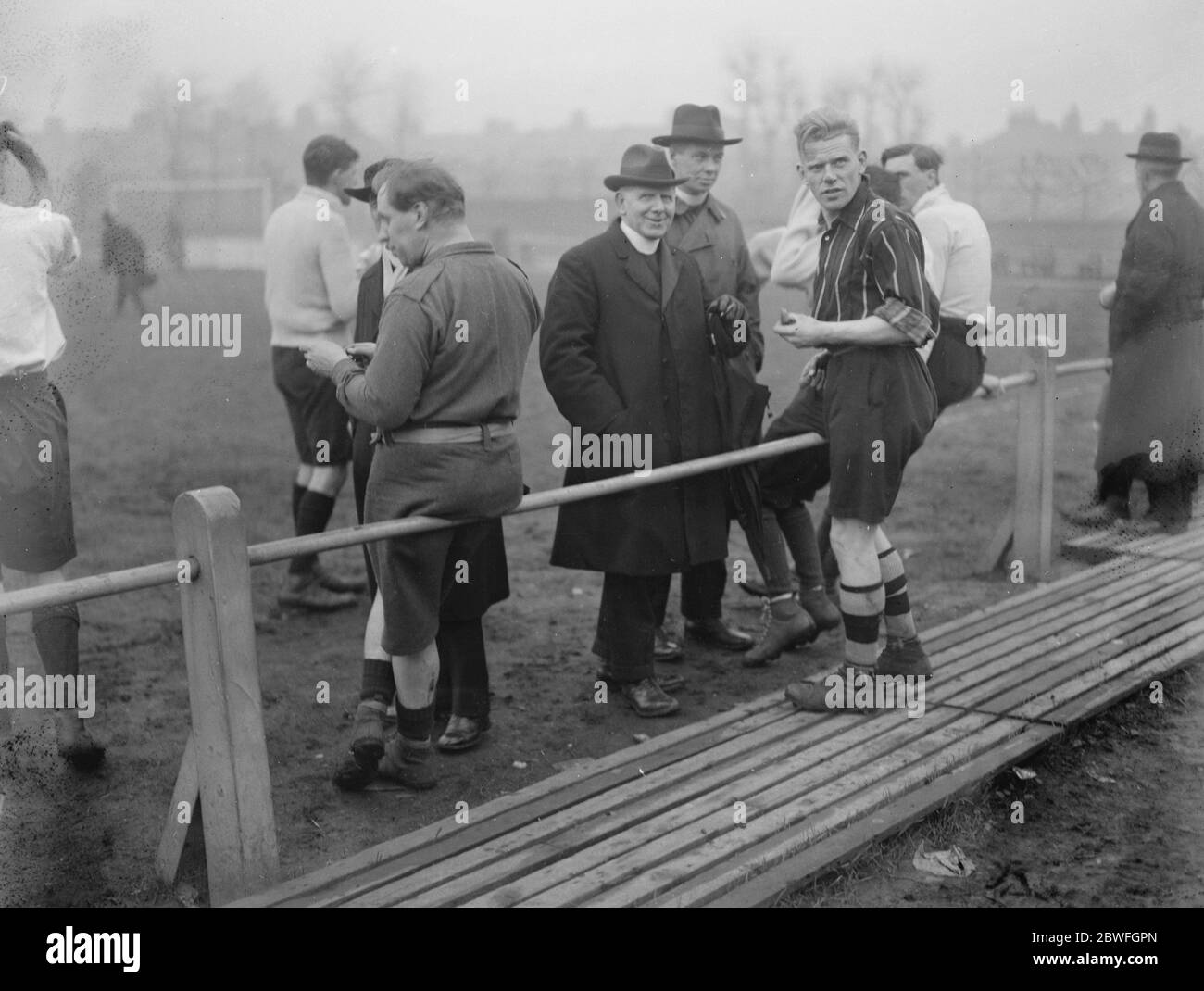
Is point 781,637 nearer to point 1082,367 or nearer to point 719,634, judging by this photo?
point 719,634

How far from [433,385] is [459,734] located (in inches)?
52.4

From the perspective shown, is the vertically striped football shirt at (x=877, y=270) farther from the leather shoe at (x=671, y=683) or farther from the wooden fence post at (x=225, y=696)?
the wooden fence post at (x=225, y=696)

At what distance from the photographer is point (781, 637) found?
5582 mm

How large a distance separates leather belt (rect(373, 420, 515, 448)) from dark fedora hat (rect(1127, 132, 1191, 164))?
14.1 ft

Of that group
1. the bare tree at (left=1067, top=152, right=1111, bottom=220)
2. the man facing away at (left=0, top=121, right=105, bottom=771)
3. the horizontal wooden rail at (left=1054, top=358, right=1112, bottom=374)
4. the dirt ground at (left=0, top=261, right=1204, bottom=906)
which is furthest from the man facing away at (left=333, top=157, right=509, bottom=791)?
the bare tree at (left=1067, top=152, right=1111, bottom=220)

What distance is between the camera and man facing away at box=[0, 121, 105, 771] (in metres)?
4.01

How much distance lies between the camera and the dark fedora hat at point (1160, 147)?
21.8 feet

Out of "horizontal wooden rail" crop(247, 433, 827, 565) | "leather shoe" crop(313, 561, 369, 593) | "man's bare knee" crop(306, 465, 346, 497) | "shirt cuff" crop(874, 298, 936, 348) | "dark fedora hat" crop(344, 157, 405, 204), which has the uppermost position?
"dark fedora hat" crop(344, 157, 405, 204)

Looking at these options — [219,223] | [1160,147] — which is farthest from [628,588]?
[219,223]

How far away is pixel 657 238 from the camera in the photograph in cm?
495

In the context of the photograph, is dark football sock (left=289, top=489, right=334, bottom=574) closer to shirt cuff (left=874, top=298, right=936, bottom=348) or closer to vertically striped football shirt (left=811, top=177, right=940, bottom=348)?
vertically striped football shirt (left=811, top=177, right=940, bottom=348)

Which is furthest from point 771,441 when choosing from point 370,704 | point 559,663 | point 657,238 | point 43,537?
point 43,537

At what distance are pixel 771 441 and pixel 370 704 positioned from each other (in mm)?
1770
